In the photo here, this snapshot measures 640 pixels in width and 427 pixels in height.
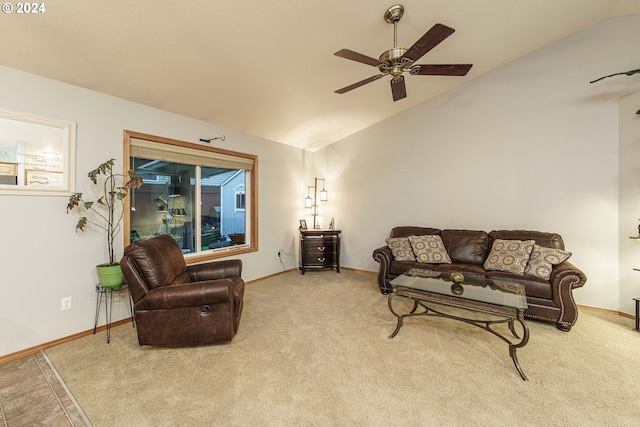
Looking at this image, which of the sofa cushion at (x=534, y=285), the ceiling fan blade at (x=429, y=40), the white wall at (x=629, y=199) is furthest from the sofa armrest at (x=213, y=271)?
the white wall at (x=629, y=199)

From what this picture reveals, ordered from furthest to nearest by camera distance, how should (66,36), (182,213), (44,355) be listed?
(182,213)
(44,355)
(66,36)

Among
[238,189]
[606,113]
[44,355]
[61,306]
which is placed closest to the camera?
[44,355]

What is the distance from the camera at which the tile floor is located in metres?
1.48

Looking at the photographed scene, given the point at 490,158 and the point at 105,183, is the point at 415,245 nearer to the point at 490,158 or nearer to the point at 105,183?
the point at 490,158

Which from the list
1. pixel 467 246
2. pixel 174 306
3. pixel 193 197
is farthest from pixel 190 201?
pixel 467 246

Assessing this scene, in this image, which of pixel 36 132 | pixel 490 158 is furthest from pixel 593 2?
pixel 36 132

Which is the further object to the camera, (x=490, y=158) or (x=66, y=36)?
(x=490, y=158)

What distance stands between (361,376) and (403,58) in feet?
8.15

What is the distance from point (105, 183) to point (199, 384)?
225 cm

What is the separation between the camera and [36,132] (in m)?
2.25

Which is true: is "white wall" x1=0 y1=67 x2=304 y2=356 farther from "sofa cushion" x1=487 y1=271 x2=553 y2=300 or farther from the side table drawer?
"sofa cushion" x1=487 y1=271 x2=553 y2=300

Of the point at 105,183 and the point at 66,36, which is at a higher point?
the point at 66,36

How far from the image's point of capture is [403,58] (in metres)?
1.97

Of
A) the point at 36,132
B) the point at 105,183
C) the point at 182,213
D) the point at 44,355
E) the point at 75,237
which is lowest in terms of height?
the point at 44,355
